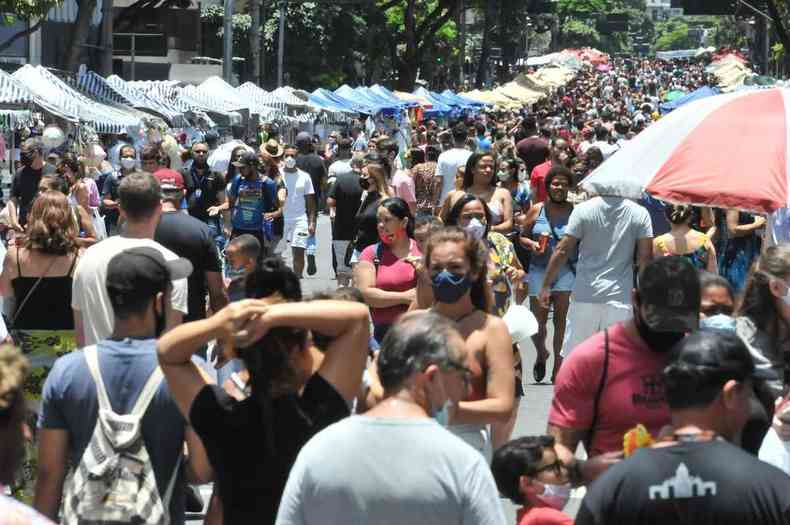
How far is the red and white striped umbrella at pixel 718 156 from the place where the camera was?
22.8 feet

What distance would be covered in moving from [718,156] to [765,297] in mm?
920

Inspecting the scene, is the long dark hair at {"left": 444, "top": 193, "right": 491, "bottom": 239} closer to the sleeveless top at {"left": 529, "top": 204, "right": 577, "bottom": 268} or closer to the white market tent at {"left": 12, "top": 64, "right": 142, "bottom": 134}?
the sleeveless top at {"left": 529, "top": 204, "right": 577, "bottom": 268}

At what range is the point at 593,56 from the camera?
168 m

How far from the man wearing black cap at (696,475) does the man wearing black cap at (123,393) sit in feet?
4.60

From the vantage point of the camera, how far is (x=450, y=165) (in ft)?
54.9

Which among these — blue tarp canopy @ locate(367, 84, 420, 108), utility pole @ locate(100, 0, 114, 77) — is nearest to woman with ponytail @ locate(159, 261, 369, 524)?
utility pole @ locate(100, 0, 114, 77)

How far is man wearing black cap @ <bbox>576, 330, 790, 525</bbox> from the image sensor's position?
4.08m

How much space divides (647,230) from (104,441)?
585cm

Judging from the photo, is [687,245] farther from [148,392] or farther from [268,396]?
[268,396]

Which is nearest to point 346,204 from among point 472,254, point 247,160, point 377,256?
point 247,160

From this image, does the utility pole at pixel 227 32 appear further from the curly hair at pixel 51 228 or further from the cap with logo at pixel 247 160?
the curly hair at pixel 51 228

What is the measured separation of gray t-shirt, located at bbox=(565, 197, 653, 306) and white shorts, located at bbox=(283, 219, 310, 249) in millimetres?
6844

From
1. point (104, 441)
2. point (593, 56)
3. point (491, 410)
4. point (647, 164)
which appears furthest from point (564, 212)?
point (593, 56)

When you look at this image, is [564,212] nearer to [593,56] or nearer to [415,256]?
[415,256]
